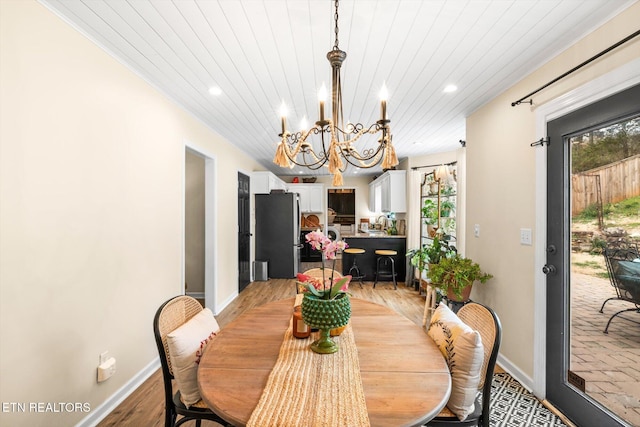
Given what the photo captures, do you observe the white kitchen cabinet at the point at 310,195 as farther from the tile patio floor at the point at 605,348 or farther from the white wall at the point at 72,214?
the tile patio floor at the point at 605,348

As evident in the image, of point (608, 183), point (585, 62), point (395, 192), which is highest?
point (585, 62)

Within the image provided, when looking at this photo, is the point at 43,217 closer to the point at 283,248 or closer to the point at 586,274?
the point at 586,274

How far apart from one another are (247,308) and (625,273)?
12.3 ft

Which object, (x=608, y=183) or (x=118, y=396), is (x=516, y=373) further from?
(x=118, y=396)

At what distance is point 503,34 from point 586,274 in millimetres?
1554

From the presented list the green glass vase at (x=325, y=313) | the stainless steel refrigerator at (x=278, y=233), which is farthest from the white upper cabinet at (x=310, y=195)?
the green glass vase at (x=325, y=313)

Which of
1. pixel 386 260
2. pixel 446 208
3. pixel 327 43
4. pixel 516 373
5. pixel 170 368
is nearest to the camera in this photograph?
pixel 170 368

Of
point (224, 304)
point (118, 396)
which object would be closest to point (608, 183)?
point (118, 396)

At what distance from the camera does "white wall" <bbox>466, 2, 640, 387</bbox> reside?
5.96 ft

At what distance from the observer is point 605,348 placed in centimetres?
165

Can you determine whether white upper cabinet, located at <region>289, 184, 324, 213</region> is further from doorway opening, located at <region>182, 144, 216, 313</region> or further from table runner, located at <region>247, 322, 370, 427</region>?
table runner, located at <region>247, 322, 370, 427</region>

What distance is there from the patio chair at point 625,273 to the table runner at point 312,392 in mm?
1532

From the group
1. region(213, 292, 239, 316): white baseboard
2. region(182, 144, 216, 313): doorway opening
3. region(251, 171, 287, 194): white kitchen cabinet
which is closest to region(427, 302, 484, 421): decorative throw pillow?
region(213, 292, 239, 316): white baseboard

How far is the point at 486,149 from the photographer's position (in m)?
2.77
